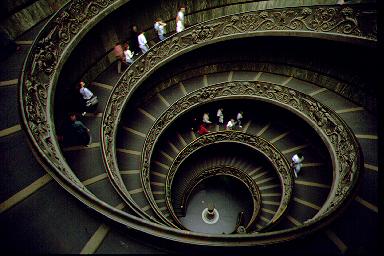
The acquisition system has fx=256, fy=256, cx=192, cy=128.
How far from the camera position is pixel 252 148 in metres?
12.5

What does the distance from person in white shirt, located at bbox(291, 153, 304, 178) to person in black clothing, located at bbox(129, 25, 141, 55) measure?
25.2 ft

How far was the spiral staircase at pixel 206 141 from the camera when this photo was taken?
412 centimetres

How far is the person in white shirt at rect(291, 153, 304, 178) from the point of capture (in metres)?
10.4

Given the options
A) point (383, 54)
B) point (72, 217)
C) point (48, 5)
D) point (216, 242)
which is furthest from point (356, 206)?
point (48, 5)

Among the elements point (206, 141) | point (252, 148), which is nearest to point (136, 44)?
point (206, 141)

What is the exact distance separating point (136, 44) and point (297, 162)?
315 inches

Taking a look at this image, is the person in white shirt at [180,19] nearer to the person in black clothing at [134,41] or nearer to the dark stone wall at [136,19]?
the dark stone wall at [136,19]

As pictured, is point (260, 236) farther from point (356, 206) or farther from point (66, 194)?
point (356, 206)

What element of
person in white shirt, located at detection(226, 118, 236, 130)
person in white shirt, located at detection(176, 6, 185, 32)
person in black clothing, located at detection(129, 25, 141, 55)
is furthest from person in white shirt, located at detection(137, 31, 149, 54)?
person in white shirt, located at detection(226, 118, 236, 130)

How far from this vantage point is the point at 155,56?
9.80 m

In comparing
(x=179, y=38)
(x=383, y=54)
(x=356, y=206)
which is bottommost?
(x=356, y=206)

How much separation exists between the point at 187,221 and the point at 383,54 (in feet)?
35.3

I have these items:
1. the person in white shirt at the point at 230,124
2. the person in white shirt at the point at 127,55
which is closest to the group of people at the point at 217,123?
the person in white shirt at the point at 230,124

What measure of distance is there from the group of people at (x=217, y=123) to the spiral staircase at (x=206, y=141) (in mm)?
286
